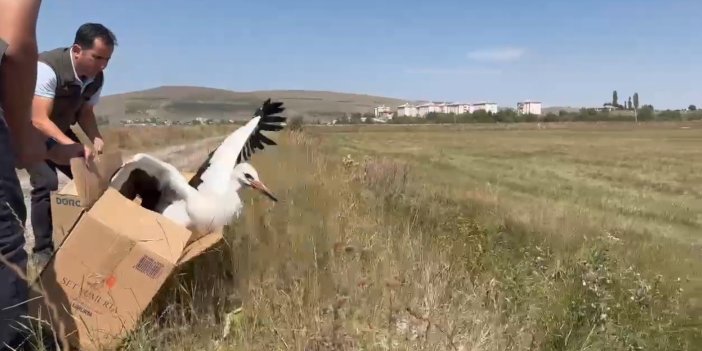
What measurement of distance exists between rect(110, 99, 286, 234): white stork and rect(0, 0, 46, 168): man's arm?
1113mm

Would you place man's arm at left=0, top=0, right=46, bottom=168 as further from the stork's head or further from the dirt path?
the stork's head

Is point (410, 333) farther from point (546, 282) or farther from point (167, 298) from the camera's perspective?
point (546, 282)

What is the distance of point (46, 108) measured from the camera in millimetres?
3904

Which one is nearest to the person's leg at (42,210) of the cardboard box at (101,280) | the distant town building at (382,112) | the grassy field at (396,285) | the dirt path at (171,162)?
the dirt path at (171,162)

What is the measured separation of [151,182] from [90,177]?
1.97ft

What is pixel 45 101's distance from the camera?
3936 mm

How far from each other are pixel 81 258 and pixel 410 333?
5.13ft

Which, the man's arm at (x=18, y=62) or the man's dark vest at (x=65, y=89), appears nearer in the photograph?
the man's arm at (x=18, y=62)

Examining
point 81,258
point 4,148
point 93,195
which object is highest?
point 4,148

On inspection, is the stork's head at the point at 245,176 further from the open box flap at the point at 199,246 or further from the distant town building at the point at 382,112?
the distant town building at the point at 382,112

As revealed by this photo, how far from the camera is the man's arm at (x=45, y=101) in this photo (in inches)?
147

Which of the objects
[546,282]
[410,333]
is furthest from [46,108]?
[546,282]

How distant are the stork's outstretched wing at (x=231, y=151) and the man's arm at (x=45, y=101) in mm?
812

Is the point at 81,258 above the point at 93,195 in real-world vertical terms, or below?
below
